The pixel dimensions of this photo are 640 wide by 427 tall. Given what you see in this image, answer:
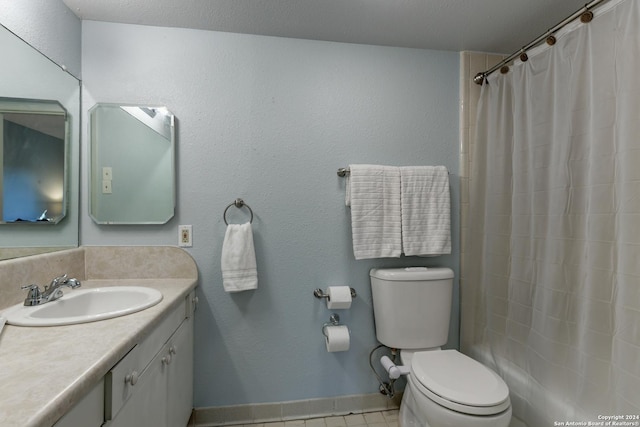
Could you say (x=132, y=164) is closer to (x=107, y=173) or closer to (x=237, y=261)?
(x=107, y=173)

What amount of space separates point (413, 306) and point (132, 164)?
64.0 inches

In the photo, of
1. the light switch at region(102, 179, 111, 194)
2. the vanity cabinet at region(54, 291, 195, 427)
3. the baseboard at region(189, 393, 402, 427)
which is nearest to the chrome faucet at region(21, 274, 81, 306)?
the vanity cabinet at region(54, 291, 195, 427)

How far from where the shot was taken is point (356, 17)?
1.36 m

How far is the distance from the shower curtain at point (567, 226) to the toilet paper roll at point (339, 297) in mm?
791

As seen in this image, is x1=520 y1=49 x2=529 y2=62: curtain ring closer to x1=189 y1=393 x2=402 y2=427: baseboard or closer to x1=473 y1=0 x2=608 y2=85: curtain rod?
x1=473 y1=0 x2=608 y2=85: curtain rod

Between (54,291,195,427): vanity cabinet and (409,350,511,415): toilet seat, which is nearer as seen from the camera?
(54,291,195,427): vanity cabinet

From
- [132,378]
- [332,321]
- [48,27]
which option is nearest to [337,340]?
[332,321]

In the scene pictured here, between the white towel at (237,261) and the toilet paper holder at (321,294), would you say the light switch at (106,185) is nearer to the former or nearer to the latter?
the white towel at (237,261)

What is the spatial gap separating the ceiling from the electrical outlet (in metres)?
1.05

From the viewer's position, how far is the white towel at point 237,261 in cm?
138

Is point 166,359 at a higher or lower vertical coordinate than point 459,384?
higher

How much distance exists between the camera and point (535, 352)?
4.09 ft

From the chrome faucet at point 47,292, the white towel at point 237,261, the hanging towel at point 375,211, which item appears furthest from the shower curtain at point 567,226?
the chrome faucet at point 47,292

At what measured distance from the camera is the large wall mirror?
104 cm
